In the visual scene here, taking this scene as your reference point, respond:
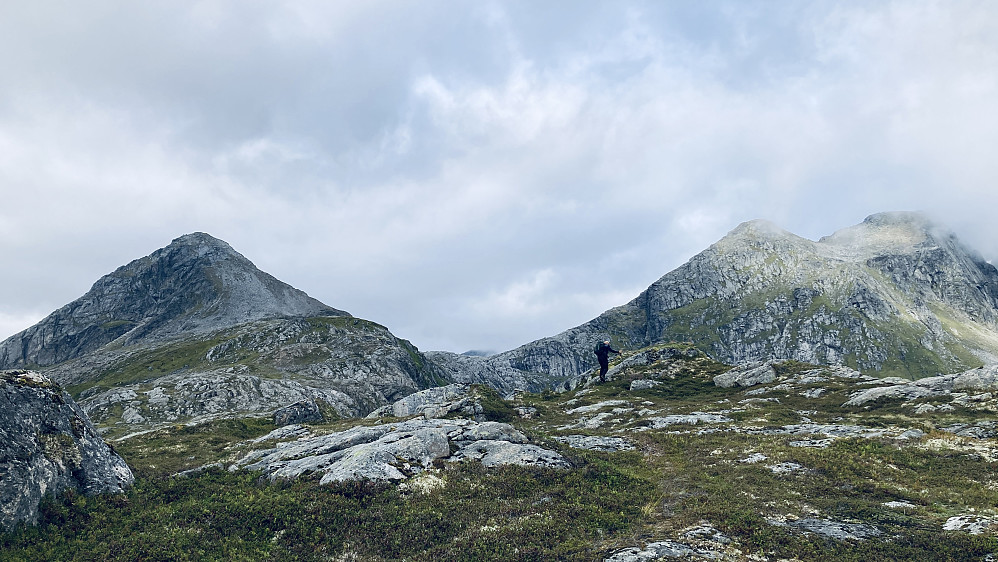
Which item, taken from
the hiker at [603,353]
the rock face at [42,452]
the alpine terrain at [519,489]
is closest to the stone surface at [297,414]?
the alpine terrain at [519,489]

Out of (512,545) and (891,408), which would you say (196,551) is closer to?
(512,545)

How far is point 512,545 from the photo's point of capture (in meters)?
16.5

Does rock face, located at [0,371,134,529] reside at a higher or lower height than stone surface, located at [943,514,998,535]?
higher

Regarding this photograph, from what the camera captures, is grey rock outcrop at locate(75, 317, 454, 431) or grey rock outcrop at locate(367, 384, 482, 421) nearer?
grey rock outcrop at locate(367, 384, 482, 421)

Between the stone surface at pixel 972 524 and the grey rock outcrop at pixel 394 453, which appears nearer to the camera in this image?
the stone surface at pixel 972 524

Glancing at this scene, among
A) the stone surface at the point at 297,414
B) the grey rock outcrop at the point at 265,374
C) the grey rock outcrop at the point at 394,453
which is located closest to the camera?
the grey rock outcrop at the point at 394,453

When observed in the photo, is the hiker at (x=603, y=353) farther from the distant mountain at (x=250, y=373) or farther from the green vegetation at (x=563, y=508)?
the distant mountain at (x=250, y=373)

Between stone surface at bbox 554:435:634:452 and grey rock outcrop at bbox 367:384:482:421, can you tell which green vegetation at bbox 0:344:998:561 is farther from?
grey rock outcrop at bbox 367:384:482:421

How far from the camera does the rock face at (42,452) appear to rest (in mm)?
18166

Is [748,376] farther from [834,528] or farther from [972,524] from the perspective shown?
[834,528]

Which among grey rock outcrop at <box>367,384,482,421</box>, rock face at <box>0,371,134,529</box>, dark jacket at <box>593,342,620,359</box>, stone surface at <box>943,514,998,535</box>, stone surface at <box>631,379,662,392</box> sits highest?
rock face at <box>0,371,134,529</box>

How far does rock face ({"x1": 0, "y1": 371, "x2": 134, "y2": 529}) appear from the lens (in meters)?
18.2

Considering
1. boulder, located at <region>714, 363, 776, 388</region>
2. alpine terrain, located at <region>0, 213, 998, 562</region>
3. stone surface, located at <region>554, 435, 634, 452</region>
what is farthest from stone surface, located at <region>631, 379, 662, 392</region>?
stone surface, located at <region>554, 435, 634, 452</region>

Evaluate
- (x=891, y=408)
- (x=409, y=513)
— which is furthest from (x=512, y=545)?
(x=891, y=408)
